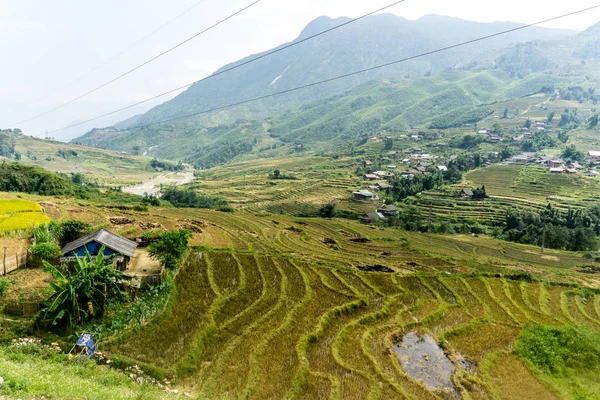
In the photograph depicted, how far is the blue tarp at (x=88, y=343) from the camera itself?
54.2ft

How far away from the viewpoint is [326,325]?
22.4 meters

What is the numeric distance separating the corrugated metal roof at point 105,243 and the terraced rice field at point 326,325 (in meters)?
4.56

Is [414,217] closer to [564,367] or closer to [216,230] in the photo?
[216,230]

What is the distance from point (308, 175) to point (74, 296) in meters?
125

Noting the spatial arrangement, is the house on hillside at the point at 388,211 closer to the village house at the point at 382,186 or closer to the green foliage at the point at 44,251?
the village house at the point at 382,186

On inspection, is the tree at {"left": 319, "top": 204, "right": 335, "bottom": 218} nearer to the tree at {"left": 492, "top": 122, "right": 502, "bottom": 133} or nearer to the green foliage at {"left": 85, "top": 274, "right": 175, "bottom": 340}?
the green foliage at {"left": 85, "top": 274, "right": 175, "bottom": 340}

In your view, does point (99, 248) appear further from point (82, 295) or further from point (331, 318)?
point (331, 318)

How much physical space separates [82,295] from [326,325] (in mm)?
13382

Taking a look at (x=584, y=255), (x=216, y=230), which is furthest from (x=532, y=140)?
(x=216, y=230)

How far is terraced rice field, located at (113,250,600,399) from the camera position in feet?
55.3

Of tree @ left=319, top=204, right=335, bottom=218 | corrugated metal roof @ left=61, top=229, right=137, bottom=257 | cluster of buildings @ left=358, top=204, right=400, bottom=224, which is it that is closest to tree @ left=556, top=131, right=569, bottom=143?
cluster of buildings @ left=358, top=204, right=400, bottom=224

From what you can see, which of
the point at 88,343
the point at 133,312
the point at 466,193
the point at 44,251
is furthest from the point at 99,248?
the point at 466,193

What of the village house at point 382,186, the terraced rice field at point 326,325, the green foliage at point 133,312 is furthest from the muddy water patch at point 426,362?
the village house at point 382,186

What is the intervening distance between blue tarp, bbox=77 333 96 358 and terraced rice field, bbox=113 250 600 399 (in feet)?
4.08
